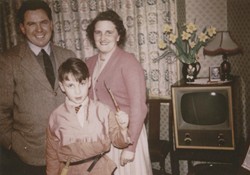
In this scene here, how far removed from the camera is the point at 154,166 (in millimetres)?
3170

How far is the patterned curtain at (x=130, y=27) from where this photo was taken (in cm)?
272

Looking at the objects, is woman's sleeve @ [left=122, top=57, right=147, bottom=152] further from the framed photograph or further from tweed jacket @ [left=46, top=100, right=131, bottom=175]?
the framed photograph

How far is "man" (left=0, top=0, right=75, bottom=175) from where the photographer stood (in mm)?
1700

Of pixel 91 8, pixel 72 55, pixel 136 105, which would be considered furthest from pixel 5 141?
pixel 91 8

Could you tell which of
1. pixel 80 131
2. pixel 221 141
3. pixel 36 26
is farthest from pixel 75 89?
pixel 221 141

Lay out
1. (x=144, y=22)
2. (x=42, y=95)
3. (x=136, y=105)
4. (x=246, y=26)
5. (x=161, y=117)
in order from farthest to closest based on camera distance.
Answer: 1. (x=161, y=117)
2. (x=144, y=22)
3. (x=246, y=26)
4. (x=42, y=95)
5. (x=136, y=105)

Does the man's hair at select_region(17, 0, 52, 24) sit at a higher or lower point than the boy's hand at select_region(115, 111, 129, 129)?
higher

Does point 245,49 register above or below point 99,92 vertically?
above

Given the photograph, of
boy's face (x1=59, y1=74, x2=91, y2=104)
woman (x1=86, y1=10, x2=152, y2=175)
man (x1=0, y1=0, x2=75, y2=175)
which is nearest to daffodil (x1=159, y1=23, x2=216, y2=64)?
woman (x1=86, y1=10, x2=152, y2=175)

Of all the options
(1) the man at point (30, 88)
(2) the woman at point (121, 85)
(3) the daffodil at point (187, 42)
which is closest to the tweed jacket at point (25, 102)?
(1) the man at point (30, 88)

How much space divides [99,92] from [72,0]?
1.63 meters

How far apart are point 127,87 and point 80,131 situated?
0.35 meters

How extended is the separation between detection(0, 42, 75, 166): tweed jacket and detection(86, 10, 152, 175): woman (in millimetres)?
313

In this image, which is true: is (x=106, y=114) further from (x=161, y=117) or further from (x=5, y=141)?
(x=161, y=117)
